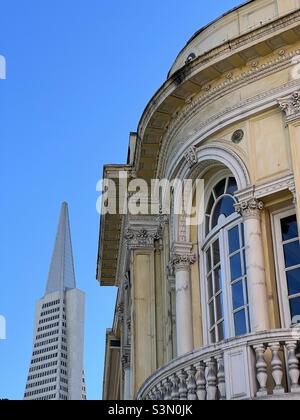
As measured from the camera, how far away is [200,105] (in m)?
16.4

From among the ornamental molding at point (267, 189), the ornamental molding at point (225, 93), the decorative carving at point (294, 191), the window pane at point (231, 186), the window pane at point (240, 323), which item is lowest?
the window pane at point (240, 323)

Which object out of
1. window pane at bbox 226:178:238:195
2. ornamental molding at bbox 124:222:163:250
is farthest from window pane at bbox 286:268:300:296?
ornamental molding at bbox 124:222:163:250

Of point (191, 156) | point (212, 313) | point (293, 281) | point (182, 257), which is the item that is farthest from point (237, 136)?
point (212, 313)

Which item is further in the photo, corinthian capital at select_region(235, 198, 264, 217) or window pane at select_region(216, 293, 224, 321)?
window pane at select_region(216, 293, 224, 321)

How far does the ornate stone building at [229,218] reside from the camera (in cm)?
1262

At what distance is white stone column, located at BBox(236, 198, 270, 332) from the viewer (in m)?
13.8

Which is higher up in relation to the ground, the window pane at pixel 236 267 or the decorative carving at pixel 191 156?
the decorative carving at pixel 191 156

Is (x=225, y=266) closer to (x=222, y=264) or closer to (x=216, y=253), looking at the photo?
(x=222, y=264)

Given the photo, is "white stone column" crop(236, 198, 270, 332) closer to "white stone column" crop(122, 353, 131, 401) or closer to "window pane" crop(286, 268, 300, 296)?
"window pane" crop(286, 268, 300, 296)

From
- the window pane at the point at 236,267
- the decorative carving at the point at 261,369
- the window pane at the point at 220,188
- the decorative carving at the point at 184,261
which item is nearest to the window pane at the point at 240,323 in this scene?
the window pane at the point at 236,267

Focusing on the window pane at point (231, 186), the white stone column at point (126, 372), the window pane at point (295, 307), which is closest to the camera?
the window pane at point (295, 307)

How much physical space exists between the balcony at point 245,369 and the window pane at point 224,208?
11.6 ft

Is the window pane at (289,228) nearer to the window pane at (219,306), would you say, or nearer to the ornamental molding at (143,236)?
the window pane at (219,306)

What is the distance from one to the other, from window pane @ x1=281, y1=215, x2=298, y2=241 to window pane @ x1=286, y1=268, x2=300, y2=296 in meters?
0.63
